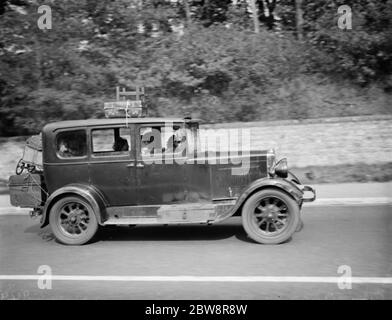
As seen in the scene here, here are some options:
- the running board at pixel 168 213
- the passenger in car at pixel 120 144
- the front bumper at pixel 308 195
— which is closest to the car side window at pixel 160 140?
the passenger in car at pixel 120 144

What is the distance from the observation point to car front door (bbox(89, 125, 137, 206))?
21.6 ft

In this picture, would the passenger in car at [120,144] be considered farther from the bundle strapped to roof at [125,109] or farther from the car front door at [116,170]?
the bundle strapped to roof at [125,109]

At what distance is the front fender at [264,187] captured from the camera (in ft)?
20.3

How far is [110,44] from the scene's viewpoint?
14.0 m

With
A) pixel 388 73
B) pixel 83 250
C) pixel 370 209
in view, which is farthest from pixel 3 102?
pixel 388 73

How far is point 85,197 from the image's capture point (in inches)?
254

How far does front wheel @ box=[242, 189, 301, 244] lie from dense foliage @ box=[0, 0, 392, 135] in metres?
7.81

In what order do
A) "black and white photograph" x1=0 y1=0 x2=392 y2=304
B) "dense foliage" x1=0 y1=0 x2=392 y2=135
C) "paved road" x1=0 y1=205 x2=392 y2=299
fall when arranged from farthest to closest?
"dense foliage" x1=0 y1=0 x2=392 y2=135 → "black and white photograph" x1=0 y1=0 x2=392 y2=304 → "paved road" x1=0 y1=205 x2=392 y2=299

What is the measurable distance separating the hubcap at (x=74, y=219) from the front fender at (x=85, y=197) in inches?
8.0

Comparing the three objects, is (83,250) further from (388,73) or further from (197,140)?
(388,73)

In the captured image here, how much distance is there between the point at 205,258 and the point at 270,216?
114 cm

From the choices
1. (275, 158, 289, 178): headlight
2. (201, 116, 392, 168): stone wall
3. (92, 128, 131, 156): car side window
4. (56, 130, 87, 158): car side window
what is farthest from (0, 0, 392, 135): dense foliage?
(275, 158, 289, 178): headlight

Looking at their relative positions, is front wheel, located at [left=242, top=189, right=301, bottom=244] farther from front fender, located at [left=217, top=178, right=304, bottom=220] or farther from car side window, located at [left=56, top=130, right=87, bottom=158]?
car side window, located at [left=56, top=130, right=87, bottom=158]

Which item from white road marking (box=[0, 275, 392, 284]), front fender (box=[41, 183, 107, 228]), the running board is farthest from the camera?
front fender (box=[41, 183, 107, 228])
